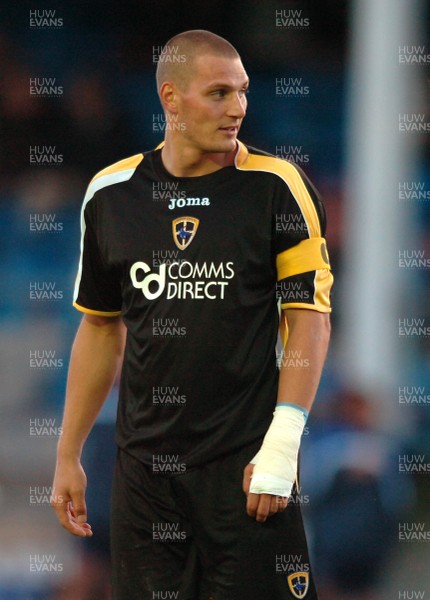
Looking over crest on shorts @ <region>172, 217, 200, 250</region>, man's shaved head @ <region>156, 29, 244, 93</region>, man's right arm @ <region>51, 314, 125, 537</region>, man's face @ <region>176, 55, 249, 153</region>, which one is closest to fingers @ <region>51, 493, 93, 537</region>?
man's right arm @ <region>51, 314, 125, 537</region>

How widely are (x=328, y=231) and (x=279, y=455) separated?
182cm

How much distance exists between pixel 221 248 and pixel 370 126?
1750 mm

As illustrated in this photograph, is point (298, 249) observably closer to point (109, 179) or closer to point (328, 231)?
point (109, 179)

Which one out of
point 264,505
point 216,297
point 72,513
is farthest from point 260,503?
point 72,513

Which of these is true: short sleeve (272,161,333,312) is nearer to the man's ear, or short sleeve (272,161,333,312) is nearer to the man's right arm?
the man's ear

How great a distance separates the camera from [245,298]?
82.4 inches

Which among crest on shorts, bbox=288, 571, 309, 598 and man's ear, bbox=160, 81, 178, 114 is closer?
crest on shorts, bbox=288, 571, 309, 598

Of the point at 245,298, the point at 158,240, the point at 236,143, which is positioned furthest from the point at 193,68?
the point at 245,298

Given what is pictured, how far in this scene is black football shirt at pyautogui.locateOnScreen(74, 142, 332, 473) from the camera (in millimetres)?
2090

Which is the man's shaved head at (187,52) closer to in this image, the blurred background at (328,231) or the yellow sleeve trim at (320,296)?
the yellow sleeve trim at (320,296)

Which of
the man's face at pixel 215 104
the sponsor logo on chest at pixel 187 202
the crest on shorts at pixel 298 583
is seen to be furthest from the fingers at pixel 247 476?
the man's face at pixel 215 104

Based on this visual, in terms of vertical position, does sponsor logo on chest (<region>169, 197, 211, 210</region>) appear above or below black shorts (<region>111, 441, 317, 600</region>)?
above

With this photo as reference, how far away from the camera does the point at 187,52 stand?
2.20m

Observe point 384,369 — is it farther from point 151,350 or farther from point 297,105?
point 151,350
